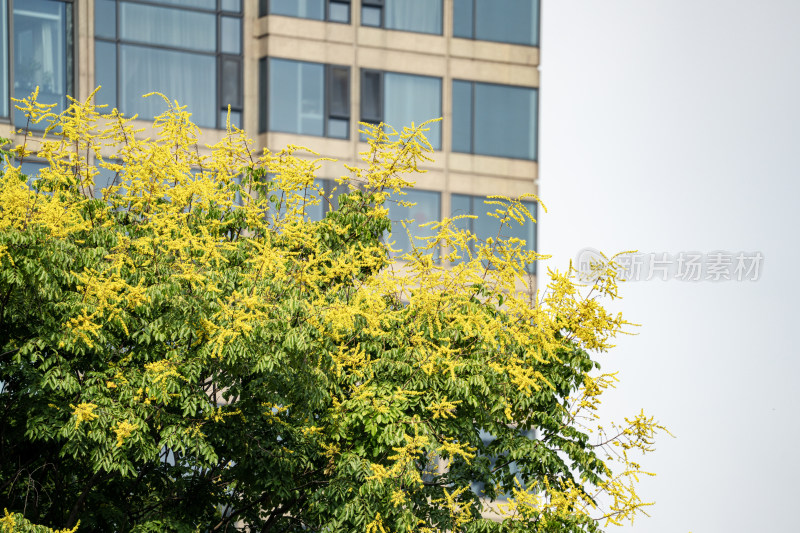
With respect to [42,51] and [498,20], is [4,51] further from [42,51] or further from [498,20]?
[498,20]

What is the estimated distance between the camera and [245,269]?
1547cm

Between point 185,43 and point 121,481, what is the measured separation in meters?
16.2

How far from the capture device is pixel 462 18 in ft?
108

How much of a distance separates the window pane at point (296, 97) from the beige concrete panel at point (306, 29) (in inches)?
28.2

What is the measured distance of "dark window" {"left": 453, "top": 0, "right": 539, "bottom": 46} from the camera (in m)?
32.9

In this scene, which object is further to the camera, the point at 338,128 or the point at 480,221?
the point at 480,221

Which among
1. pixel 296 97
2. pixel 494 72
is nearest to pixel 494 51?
pixel 494 72

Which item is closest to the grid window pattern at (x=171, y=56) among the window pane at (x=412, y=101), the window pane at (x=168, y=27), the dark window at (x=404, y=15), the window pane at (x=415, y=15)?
the window pane at (x=168, y=27)

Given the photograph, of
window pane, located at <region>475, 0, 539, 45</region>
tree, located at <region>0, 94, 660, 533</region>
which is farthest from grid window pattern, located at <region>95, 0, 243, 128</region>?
tree, located at <region>0, 94, 660, 533</region>

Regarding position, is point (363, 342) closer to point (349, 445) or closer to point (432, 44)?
point (349, 445)

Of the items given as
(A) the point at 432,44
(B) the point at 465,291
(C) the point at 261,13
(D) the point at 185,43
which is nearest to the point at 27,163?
(D) the point at 185,43

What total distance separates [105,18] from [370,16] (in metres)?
7.23

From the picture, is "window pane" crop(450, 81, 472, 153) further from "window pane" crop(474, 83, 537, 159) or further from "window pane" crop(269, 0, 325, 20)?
"window pane" crop(269, 0, 325, 20)

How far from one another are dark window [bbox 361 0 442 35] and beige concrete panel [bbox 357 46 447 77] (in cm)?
68
